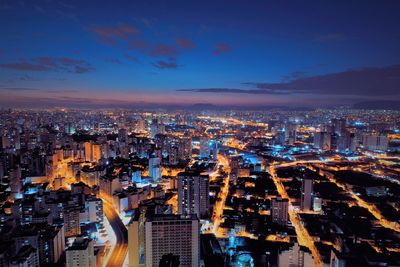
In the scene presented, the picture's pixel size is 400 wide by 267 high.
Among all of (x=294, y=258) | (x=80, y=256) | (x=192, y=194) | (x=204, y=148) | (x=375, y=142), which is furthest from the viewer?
(x=375, y=142)

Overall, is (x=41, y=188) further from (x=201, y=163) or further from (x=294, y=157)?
(x=294, y=157)

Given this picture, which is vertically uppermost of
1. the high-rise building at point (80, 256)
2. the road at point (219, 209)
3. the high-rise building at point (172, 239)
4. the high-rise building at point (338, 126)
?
the high-rise building at point (338, 126)

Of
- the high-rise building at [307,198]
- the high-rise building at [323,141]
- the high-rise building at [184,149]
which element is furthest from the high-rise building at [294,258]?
the high-rise building at [323,141]

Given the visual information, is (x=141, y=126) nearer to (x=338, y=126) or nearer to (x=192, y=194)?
(x=338, y=126)

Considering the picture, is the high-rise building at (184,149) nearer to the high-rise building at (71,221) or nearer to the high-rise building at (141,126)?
the high-rise building at (71,221)

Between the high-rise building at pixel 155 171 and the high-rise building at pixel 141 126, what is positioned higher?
the high-rise building at pixel 141 126

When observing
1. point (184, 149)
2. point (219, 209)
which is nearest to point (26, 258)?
point (219, 209)

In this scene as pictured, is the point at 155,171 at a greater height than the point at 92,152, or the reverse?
the point at 92,152
